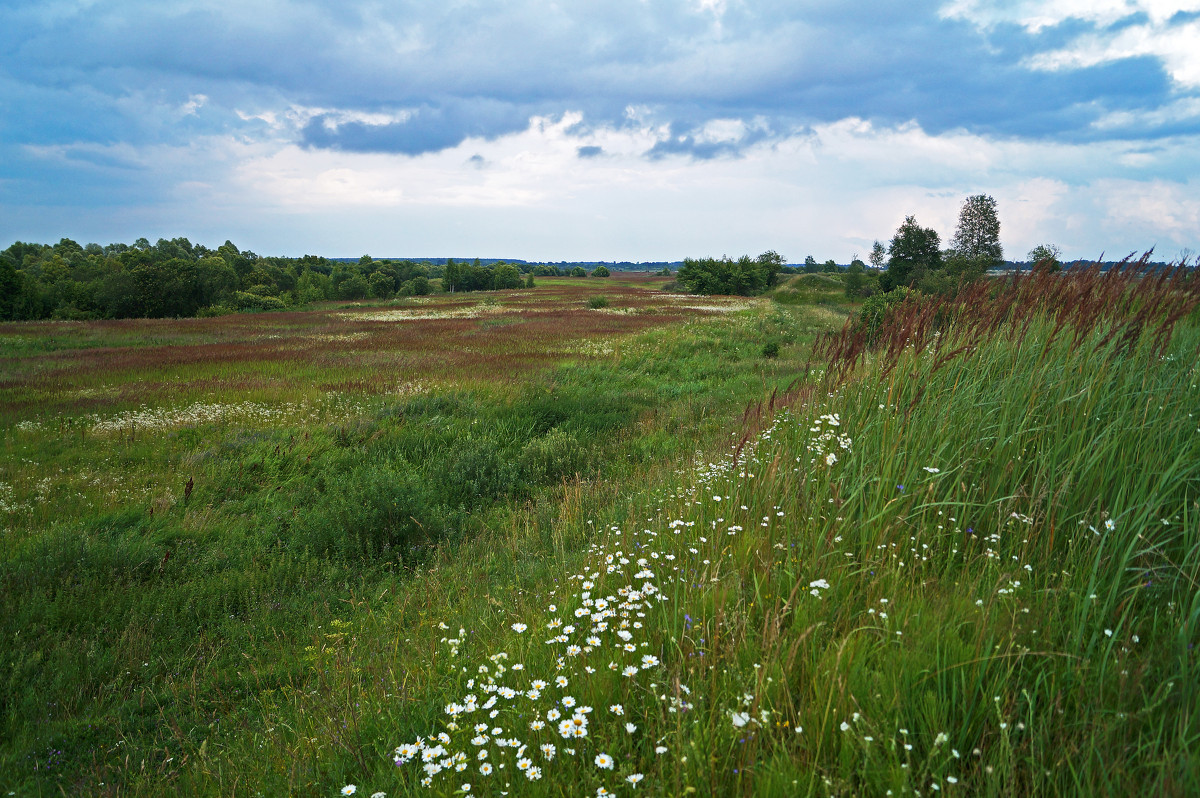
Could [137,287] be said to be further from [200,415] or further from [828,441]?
[828,441]

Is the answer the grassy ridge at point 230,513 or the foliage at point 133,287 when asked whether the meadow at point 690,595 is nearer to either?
the grassy ridge at point 230,513

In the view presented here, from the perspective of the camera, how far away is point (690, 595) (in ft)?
9.95

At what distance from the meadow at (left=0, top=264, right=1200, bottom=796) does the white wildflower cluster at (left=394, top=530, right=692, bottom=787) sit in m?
0.02

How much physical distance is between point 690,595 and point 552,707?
0.94 metres

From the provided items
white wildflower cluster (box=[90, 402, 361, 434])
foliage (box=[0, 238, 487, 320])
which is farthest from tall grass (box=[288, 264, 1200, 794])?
foliage (box=[0, 238, 487, 320])

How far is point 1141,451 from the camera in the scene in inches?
127

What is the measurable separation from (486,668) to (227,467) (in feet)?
27.2

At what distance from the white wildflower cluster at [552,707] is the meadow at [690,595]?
21 mm

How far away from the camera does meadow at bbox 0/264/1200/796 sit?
2006 mm

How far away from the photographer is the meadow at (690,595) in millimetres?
2006

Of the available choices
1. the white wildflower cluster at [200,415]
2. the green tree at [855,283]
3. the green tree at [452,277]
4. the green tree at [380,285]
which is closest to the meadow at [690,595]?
the white wildflower cluster at [200,415]

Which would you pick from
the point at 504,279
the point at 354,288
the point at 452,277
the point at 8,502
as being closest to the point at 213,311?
the point at 354,288

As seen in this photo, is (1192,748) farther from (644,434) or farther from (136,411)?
(136,411)

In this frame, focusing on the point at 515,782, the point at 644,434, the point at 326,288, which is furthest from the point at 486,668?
the point at 326,288
